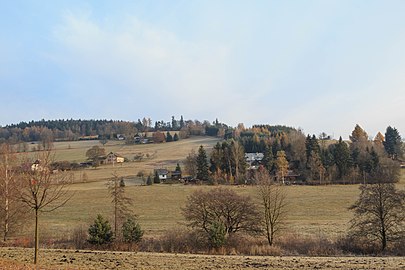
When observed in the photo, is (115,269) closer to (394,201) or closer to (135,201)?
(394,201)

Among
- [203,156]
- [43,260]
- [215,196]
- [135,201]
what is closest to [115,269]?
[43,260]

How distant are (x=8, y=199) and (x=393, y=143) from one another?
119771 millimetres

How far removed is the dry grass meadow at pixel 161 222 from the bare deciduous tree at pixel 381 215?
138 inches

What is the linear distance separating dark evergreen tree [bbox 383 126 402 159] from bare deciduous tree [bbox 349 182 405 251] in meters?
94.8

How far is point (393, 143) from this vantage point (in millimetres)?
122500

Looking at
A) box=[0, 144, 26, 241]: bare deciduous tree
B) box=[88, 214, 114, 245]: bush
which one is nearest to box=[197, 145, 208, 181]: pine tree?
box=[0, 144, 26, 241]: bare deciduous tree

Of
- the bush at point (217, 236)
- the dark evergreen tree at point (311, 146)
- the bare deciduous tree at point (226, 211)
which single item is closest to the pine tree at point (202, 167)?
the dark evergreen tree at point (311, 146)

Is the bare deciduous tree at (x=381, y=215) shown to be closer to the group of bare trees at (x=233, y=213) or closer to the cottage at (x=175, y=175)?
the group of bare trees at (x=233, y=213)

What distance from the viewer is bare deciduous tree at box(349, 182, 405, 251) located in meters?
31.7

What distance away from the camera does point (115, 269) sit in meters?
18.8

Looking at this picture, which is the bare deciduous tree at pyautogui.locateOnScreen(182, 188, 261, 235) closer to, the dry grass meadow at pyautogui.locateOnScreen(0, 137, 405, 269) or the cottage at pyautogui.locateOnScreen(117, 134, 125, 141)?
the dry grass meadow at pyautogui.locateOnScreen(0, 137, 405, 269)

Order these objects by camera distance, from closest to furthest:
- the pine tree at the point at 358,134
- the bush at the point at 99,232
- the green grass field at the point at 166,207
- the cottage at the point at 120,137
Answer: the bush at the point at 99,232 < the green grass field at the point at 166,207 < the pine tree at the point at 358,134 < the cottage at the point at 120,137

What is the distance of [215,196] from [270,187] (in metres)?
5.81

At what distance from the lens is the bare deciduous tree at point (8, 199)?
3428 centimetres
